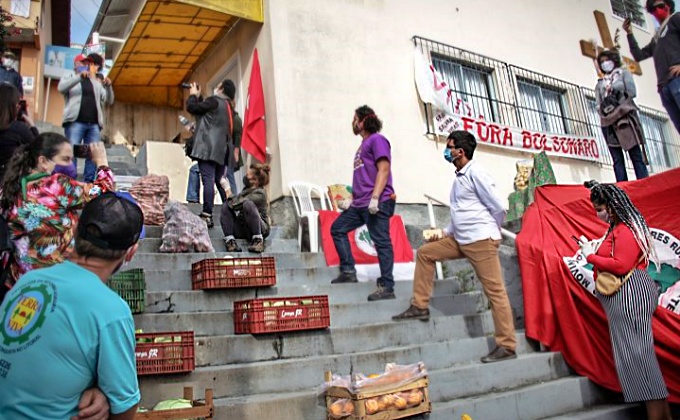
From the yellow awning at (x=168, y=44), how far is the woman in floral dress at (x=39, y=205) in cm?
523

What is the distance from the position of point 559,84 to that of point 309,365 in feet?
33.8

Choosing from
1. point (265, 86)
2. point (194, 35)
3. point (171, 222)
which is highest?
point (194, 35)

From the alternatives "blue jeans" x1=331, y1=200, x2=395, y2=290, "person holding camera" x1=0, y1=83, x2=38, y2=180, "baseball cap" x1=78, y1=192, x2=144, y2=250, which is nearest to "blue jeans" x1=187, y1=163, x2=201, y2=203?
"blue jeans" x1=331, y1=200, x2=395, y2=290

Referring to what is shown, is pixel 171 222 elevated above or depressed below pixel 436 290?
above

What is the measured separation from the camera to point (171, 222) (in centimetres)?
562

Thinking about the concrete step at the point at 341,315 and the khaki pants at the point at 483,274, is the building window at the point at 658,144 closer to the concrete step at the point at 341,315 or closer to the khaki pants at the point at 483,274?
the concrete step at the point at 341,315

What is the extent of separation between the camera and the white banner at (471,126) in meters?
9.31

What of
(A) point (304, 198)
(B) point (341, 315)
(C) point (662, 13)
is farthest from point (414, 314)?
(C) point (662, 13)

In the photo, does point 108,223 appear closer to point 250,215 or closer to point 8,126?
point 8,126

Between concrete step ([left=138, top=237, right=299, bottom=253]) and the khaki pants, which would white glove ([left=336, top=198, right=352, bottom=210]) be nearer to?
concrete step ([left=138, top=237, right=299, bottom=253])

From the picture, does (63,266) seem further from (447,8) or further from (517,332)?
(447,8)

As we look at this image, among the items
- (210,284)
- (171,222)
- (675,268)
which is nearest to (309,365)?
(210,284)

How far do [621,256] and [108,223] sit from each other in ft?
12.7

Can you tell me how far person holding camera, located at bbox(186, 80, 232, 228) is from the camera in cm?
680
